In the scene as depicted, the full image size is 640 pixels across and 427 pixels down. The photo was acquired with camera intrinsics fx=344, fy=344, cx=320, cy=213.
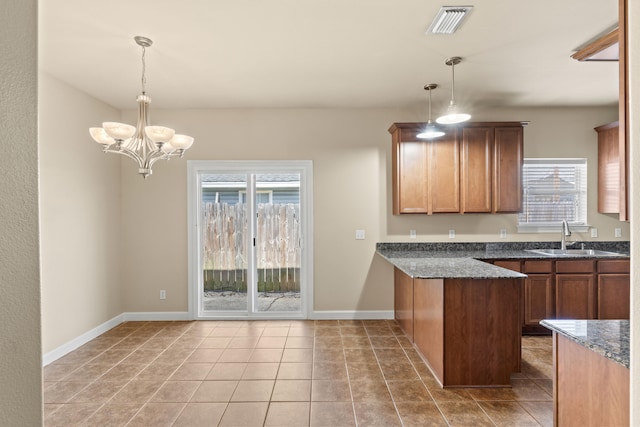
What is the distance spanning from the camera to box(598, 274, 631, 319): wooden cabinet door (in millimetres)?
3863

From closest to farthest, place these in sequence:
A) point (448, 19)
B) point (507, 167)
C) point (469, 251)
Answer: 1. point (448, 19)
2. point (507, 167)
3. point (469, 251)

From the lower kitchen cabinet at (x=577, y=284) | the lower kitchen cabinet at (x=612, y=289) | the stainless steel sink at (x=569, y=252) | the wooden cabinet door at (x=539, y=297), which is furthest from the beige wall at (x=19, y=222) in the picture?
the lower kitchen cabinet at (x=612, y=289)

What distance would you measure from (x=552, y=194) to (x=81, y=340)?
19.8 ft

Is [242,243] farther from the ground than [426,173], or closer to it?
closer to it

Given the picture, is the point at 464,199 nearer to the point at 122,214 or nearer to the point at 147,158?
the point at 147,158

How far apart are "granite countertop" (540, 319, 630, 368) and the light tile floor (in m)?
1.10

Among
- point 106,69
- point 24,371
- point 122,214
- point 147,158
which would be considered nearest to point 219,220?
point 122,214

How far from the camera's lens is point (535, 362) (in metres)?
3.28

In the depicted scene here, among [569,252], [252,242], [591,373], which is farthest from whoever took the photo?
[252,242]

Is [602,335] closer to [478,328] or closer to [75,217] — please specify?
[478,328]

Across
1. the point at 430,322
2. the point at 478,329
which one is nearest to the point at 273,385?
the point at 430,322

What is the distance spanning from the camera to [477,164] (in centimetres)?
425

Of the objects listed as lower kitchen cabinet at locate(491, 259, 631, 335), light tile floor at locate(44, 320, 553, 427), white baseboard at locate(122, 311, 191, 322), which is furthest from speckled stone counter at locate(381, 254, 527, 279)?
white baseboard at locate(122, 311, 191, 322)

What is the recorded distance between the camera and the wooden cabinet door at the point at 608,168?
14.1 feet
